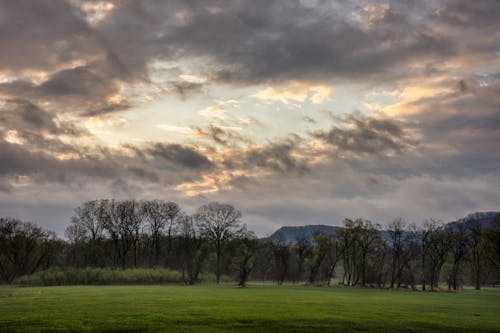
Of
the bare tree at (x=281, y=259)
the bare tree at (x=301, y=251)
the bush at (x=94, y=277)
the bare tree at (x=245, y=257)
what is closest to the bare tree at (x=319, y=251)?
the bare tree at (x=281, y=259)

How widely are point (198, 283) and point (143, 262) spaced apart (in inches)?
1044

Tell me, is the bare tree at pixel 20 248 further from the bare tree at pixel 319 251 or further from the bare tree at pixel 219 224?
the bare tree at pixel 319 251

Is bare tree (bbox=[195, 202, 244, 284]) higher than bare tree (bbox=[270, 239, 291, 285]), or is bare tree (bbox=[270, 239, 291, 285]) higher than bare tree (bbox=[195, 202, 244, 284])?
bare tree (bbox=[195, 202, 244, 284])

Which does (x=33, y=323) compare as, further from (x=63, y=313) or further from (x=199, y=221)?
(x=199, y=221)

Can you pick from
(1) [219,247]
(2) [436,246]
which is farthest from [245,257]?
(2) [436,246]

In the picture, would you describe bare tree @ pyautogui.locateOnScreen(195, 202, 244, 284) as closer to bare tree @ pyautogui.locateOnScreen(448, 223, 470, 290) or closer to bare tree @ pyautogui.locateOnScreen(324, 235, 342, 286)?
bare tree @ pyautogui.locateOnScreen(324, 235, 342, 286)

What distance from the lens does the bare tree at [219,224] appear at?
128 meters

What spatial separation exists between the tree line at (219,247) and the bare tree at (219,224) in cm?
30

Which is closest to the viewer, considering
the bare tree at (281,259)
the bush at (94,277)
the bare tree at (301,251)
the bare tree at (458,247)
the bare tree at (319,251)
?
the bush at (94,277)

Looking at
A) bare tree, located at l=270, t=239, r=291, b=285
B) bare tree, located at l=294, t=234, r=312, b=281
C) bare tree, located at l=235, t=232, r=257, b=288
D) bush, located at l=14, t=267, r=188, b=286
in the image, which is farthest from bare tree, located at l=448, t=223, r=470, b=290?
bush, located at l=14, t=267, r=188, b=286

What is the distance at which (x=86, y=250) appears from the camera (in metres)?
126

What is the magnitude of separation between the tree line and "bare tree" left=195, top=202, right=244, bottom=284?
299mm

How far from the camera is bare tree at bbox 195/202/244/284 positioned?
5030 inches

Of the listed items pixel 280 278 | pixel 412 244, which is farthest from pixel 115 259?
pixel 412 244
